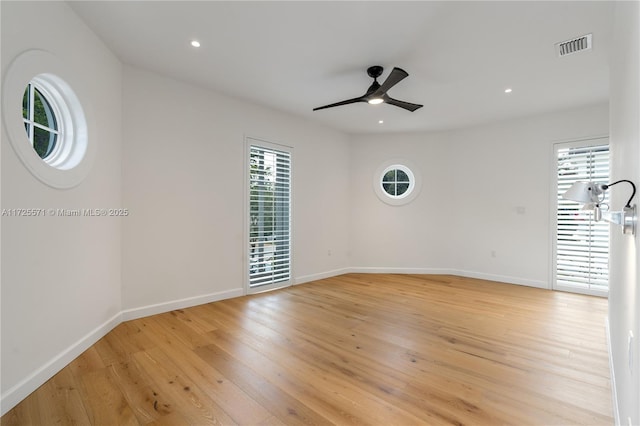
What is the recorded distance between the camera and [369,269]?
5.70 metres

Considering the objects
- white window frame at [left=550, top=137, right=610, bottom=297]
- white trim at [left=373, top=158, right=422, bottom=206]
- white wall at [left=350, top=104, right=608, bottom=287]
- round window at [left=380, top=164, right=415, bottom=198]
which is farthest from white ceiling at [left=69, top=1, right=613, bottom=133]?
round window at [left=380, top=164, right=415, bottom=198]

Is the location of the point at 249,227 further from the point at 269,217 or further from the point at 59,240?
the point at 59,240

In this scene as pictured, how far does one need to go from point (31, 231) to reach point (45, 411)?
1130 mm

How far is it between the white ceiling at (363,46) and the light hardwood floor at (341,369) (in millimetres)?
2738

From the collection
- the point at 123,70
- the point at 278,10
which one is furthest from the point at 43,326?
the point at 278,10

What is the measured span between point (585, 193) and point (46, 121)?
3738 millimetres

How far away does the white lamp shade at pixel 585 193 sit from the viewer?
147 cm

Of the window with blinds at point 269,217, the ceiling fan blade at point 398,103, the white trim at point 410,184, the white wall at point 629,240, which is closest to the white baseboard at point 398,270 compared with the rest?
the white trim at point 410,184

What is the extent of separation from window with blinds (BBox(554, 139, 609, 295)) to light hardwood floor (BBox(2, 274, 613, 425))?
30.9 inches

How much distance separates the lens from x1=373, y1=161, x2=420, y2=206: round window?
18.3ft

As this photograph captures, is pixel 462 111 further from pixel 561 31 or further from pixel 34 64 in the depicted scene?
pixel 34 64

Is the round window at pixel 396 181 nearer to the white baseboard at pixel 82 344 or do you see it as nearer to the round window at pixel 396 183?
the round window at pixel 396 183

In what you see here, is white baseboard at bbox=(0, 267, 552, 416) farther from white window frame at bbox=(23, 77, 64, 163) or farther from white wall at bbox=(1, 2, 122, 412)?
white window frame at bbox=(23, 77, 64, 163)

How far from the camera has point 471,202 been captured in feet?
17.2
